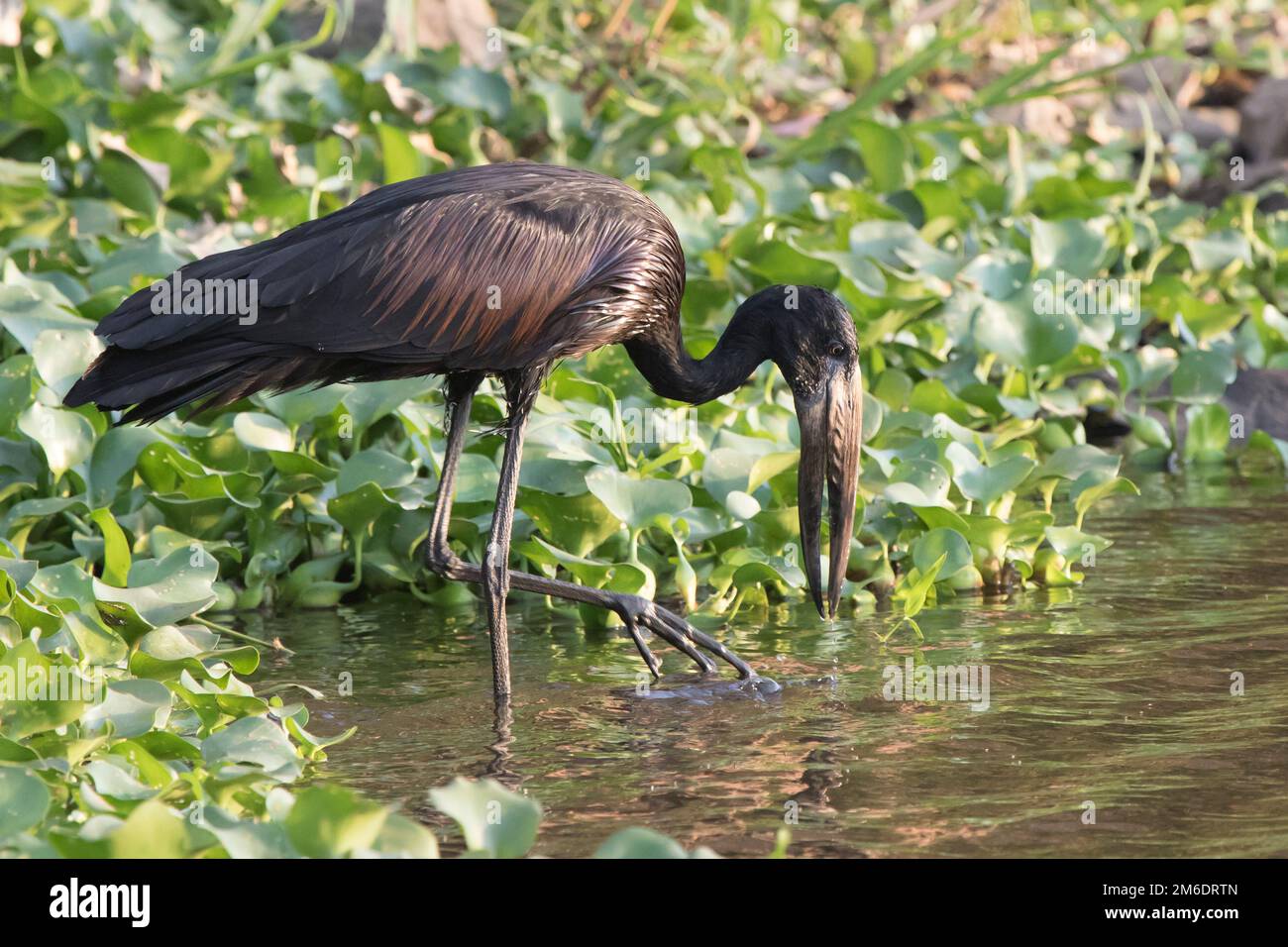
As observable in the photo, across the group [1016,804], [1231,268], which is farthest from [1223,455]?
[1016,804]

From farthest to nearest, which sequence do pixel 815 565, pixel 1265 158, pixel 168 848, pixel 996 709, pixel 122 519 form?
1. pixel 1265 158
2. pixel 122 519
3. pixel 815 565
4. pixel 996 709
5. pixel 168 848

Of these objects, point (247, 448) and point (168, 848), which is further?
point (247, 448)

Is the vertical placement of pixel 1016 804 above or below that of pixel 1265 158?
below

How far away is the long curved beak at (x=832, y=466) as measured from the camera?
17.9ft

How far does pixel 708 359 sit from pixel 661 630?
3.04 feet

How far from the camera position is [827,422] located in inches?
215

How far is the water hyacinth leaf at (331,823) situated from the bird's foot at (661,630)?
2.02 m

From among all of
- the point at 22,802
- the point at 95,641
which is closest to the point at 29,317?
the point at 95,641

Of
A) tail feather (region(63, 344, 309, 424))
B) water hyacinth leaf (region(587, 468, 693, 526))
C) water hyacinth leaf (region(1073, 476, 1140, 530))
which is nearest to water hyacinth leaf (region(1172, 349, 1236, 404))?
water hyacinth leaf (region(1073, 476, 1140, 530))

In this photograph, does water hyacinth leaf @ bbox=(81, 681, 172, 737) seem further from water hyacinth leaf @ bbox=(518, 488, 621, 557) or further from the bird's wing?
water hyacinth leaf @ bbox=(518, 488, 621, 557)

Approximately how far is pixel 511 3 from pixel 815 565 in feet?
20.2

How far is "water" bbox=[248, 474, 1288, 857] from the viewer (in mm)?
4156
